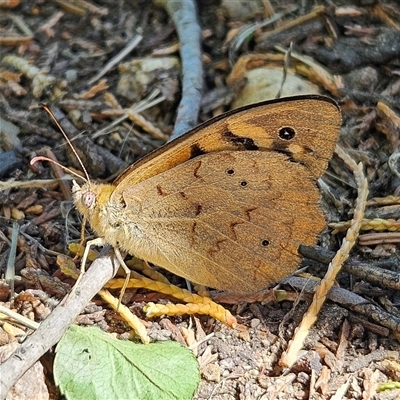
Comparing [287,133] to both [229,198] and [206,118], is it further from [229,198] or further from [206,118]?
[206,118]

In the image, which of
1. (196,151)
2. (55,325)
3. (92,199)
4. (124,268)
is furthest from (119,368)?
(196,151)

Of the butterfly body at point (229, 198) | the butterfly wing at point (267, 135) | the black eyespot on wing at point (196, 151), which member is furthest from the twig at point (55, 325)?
the black eyespot on wing at point (196, 151)

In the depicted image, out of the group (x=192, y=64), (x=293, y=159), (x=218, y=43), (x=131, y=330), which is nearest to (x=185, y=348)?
(x=131, y=330)

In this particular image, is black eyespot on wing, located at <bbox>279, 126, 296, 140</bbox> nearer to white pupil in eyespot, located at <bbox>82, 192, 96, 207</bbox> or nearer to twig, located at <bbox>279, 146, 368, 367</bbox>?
twig, located at <bbox>279, 146, 368, 367</bbox>


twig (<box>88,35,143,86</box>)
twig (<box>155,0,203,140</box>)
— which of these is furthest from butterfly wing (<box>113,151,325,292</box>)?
twig (<box>88,35,143,86</box>)

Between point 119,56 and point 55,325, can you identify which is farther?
point 119,56

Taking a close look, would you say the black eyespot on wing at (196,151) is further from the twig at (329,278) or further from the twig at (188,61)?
the twig at (329,278)
